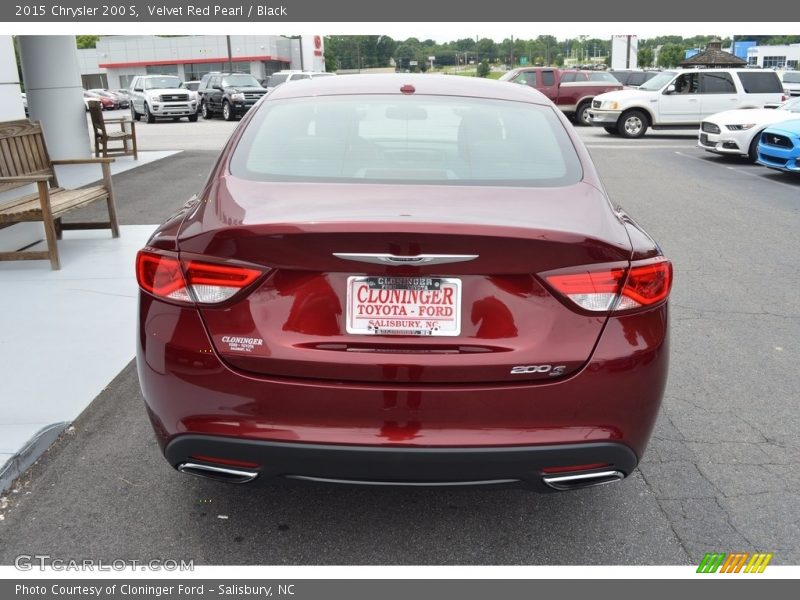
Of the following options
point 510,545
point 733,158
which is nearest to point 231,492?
point 510,545

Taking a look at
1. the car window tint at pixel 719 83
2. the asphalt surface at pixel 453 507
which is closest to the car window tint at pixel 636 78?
the car window tint at pixel 719 83

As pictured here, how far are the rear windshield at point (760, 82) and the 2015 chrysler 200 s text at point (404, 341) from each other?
884 inches

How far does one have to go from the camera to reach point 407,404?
8.36 ft

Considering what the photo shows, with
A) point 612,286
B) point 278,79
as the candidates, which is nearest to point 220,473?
point 612,286

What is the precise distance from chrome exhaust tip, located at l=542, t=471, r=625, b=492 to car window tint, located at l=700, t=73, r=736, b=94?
22318 millimetres

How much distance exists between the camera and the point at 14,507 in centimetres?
331

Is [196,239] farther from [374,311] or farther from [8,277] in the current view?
[8,277]

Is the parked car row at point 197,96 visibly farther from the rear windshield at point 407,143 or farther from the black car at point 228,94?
the rear windshield at point 407,143

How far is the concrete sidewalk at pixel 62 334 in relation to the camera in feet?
13.1

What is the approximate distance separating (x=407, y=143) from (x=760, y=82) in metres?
22.3

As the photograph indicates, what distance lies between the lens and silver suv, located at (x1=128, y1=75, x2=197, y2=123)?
103 ft

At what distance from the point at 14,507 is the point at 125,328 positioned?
2.41 m

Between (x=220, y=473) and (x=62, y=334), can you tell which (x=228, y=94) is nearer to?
(x=62, y=334)
